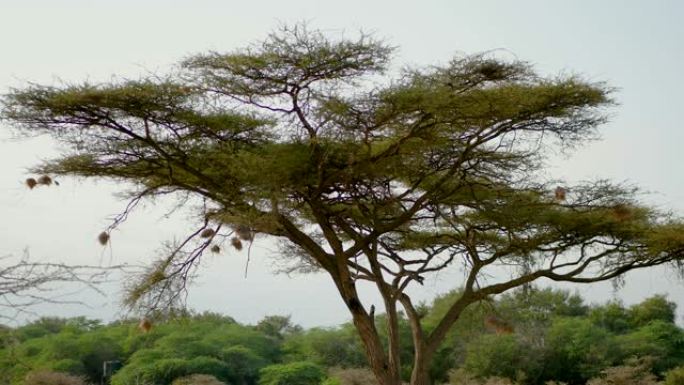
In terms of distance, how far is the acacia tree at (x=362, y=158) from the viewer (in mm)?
8742

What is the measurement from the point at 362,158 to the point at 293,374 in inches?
435

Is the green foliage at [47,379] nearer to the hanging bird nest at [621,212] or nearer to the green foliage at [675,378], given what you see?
the hanging bird nest at [621,212]

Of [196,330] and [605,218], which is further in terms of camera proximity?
[196,330]

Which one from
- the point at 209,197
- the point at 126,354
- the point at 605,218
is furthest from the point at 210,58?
the point at 126,354

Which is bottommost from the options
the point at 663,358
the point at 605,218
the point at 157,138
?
the point at 663,358

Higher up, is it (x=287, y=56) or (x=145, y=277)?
(x=287, y=56)

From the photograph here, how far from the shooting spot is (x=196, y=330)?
21.7 metres

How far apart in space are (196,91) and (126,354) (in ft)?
44.1

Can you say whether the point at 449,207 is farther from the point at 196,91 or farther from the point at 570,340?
the point at 570,340

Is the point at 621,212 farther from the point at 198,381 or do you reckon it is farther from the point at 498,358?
the point at 498,358

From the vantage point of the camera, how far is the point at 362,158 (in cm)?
971

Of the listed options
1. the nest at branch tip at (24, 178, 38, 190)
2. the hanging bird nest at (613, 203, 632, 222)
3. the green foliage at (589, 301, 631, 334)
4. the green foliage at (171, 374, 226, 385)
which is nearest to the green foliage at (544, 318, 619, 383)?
the green foliage at (589, 301, 631, 334)

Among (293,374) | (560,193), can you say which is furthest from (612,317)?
(560,193)

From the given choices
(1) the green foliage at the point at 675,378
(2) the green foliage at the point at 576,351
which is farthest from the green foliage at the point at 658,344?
(1) the green foliage at the point at 675,378
